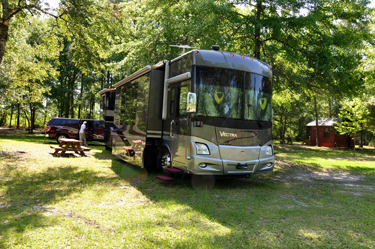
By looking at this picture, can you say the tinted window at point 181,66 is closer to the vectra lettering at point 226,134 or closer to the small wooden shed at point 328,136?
the vectra lettering at point 226,134

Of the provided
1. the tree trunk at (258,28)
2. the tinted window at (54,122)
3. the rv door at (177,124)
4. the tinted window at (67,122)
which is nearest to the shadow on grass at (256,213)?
the rv door at (177,124)

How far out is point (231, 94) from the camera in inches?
303

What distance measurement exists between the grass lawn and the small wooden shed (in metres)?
31.1

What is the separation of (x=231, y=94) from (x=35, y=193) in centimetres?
521

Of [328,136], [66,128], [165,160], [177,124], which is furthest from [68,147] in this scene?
[328,136]

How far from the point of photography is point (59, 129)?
20.2 metres

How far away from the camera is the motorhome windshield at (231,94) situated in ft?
24.4

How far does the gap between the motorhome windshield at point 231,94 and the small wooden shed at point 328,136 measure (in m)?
32.1

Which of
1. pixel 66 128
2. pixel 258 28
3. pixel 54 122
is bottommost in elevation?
pixel 66 128

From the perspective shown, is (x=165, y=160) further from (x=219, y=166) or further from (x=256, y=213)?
(x=256, y=213)

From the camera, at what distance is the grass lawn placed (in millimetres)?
4125

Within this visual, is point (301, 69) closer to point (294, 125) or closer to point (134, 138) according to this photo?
point (134, 138)

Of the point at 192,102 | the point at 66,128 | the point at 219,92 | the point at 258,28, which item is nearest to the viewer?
the point at 192,102

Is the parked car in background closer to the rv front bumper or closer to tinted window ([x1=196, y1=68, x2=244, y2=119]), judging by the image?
tinted window ([x1=196, y1=68, x2=244, y2=119])
